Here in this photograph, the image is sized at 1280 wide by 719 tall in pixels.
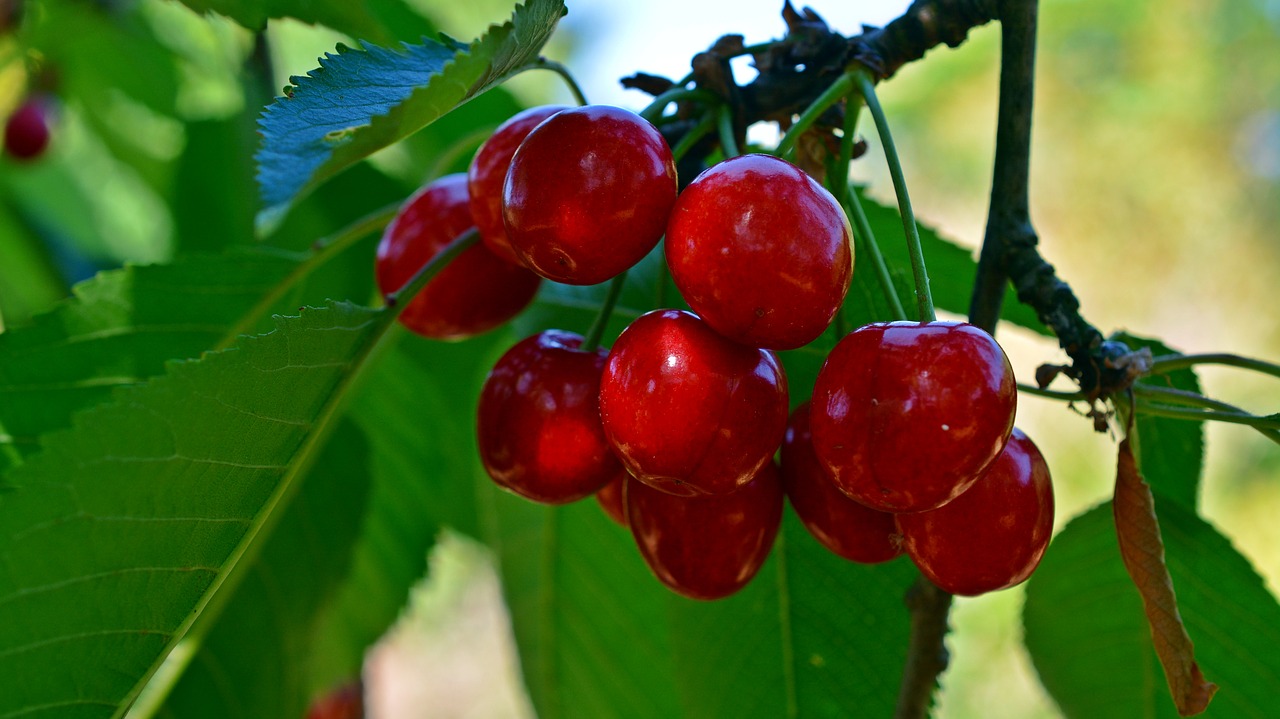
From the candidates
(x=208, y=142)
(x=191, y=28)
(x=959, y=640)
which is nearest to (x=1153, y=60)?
(x=959, y=640)

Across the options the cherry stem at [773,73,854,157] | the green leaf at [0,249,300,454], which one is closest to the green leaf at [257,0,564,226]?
the cherry stem at [773,73,854,157]

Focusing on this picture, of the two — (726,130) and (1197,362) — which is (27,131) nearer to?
(726,130)

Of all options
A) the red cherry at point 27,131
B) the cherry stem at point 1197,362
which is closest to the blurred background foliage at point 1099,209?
the red cherry at point 27,131

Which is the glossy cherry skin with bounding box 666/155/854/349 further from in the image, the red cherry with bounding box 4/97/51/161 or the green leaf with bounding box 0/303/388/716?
the red cherry with bounding box 4/97/51/161

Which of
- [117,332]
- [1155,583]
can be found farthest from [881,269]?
[117,332]

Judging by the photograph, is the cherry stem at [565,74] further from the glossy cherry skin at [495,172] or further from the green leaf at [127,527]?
the green leaf at [127,527]
